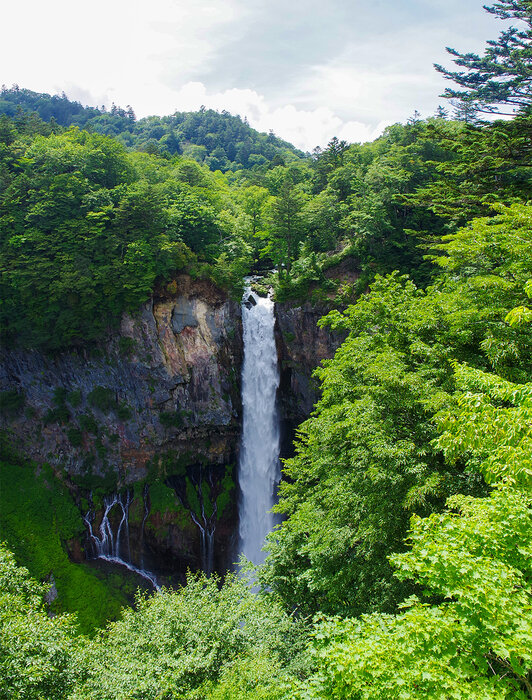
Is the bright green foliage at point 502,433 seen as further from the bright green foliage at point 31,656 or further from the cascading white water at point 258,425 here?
the cascading white water at point 258,425

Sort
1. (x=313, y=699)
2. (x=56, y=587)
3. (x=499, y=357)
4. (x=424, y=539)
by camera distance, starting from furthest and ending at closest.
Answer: (x=56, y=587) → (x=499, y=357) → (x=424, y=539) → (x=313, y=699)

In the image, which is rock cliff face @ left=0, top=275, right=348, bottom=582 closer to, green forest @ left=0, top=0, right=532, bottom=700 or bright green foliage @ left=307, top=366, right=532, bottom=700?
green forest @ left=0, top=0, right=532, bottom=700

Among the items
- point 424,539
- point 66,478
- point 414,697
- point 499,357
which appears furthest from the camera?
point 66,478

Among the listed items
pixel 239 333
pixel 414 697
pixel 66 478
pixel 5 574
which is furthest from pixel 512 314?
pixel 66 478

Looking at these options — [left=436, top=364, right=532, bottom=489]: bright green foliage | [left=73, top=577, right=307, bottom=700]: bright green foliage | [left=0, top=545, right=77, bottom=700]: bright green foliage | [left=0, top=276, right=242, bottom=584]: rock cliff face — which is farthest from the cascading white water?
[left=436, top=364, right=532, bottom=489]: bright green foliage

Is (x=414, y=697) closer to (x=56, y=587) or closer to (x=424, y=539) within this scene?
(x=424, y=539)

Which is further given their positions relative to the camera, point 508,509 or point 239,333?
point 239,333

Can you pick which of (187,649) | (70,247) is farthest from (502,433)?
(70,247)
